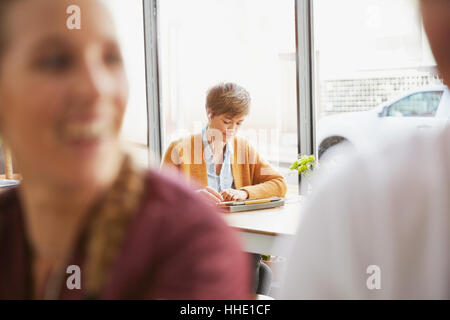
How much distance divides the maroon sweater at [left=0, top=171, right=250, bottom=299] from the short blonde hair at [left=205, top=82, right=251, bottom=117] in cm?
236

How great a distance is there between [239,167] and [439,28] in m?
2.50

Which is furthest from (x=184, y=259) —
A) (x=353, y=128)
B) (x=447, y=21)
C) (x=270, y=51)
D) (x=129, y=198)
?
(x=270, y=51)

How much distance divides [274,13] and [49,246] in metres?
3.74

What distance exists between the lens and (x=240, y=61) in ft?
13.9

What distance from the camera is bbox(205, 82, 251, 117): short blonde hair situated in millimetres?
2777

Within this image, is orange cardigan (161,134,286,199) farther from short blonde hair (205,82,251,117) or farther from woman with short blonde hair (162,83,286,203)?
short blonde hair (205,82,251,117)

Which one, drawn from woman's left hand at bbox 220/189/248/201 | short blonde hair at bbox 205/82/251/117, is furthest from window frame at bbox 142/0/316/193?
woman's left hand at bbox 220/189/248/201

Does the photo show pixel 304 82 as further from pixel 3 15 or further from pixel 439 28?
pixel 3 15

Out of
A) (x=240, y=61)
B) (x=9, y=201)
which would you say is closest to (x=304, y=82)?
(x=240, y=61)

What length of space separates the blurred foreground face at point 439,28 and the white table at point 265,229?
157 centimetres

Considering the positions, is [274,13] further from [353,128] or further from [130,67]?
[130,67]

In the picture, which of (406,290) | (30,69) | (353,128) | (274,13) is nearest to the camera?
(30,69)

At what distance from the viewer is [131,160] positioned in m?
0.43

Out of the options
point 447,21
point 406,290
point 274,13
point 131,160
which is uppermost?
point 274,13
